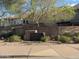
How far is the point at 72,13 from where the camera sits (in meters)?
43.5

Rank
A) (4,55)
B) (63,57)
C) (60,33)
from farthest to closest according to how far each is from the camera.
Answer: (60,33) < (4,55) < (63,57)

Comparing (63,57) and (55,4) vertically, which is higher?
(55,4)

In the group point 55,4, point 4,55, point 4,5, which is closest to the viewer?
point 4,55

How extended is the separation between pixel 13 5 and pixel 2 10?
313 centimetres

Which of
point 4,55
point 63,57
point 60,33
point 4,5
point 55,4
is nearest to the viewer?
point 63,57

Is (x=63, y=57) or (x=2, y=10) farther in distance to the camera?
(x=2, y=10)

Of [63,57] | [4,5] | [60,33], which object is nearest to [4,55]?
[63,57]

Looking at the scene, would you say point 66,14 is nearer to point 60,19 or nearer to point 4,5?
point 60,19

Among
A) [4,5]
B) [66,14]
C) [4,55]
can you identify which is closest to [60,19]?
[66,14]

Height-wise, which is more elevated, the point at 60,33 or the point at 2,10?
the point at 2,10

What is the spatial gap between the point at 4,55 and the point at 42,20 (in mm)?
25093

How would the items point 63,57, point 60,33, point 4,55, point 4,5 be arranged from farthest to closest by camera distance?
point 60,33, point 4,5, point 4,55, point 63,57

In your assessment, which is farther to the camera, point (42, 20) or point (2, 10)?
point (42, 20)

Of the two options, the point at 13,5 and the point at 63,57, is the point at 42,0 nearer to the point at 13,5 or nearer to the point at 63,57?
the point at 13,5
